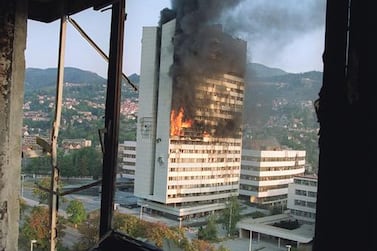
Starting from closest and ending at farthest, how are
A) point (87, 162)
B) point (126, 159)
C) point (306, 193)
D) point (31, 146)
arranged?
point (306, 193) < point (126, 159) < point (87, 162) < point (31, 146)

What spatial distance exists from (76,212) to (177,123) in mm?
850

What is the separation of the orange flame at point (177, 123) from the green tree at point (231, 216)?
1.09 ft

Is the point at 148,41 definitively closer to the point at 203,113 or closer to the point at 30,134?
the point at 203,113

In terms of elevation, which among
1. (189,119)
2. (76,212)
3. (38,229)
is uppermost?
(189,119)

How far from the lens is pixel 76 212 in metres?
1.99

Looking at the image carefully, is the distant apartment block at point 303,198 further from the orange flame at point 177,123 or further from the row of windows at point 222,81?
the orange flame at point 177,123

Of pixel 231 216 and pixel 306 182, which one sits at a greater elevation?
pixel 306 182

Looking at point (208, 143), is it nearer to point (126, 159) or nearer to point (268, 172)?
point (268, 172)

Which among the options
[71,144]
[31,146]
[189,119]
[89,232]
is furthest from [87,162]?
[189,119]

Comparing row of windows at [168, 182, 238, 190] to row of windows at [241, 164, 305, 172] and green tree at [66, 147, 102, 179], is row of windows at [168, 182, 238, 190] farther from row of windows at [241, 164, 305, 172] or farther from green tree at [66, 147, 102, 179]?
green tree at [66, 147, 102, 179]

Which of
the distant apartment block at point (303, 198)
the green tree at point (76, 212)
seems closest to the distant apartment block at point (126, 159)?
the green tree at point (76, 212)

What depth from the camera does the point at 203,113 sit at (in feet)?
4.51

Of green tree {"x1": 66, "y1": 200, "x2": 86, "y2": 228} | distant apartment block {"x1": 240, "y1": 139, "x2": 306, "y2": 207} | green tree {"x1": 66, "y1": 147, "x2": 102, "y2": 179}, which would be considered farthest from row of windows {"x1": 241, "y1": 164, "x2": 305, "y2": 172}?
green tree {"x1": 66, "y1": 200, "x2": 86, "y2": 228}

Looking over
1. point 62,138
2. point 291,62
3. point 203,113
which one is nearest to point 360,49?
point 291,62
